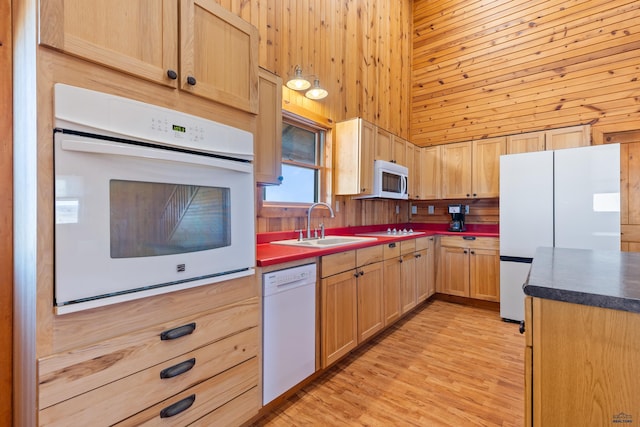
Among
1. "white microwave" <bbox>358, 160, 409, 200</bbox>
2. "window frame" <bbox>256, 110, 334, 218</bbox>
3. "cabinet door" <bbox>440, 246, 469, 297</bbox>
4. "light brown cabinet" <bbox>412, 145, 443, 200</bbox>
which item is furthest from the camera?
"light brown cabinet" <bbox>412, 145, 443, 200</bbox>

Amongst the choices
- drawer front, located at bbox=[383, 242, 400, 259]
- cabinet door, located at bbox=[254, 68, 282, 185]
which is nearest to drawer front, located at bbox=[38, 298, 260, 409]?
cabinet door, located at bbox=[254, 68, 282, 185]

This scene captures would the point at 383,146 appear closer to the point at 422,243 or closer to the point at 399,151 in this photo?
the point at 399,151

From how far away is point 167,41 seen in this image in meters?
1.24

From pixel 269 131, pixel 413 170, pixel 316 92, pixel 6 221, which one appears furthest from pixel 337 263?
pixel 413 170

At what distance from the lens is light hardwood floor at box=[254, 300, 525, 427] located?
1728 mm

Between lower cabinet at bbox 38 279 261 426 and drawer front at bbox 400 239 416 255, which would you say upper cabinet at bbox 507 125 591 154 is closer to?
drawer front at bbox 400 239 416 255

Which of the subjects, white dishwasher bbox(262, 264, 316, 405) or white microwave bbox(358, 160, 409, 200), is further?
white microwave bbox(358, 160, 409, 200)

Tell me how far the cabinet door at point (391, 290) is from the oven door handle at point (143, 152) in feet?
6.06

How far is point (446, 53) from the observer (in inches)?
180

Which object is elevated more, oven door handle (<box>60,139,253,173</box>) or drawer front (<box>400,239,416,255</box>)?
oven door handle (<box>60,139,253,173</box>)

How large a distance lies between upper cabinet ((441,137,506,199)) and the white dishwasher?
9.77 feet

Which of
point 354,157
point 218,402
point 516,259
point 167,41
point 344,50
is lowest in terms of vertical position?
point 218,402

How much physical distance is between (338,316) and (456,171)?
2.93 metres

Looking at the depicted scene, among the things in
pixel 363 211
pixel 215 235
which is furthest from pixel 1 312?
pixel 363 211
